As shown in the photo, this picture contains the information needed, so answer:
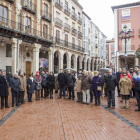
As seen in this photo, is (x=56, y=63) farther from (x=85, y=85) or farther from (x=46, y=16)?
(x=85, y=85)

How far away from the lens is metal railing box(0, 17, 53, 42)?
18.0 m

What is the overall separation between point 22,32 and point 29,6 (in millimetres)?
4358

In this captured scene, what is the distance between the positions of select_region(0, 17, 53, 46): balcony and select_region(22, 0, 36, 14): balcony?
2200 mm

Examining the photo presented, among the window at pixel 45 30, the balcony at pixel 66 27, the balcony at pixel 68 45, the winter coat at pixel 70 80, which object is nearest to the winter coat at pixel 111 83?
the winter coat at pixel 70 80

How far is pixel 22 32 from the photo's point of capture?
782 inches

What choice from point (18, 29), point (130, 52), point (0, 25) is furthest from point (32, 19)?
point (130, 52)

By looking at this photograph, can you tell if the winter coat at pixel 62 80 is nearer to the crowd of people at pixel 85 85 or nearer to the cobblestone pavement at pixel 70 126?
the crowd of people at pixel 85 85

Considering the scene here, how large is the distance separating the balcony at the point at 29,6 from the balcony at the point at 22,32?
220 centimetres

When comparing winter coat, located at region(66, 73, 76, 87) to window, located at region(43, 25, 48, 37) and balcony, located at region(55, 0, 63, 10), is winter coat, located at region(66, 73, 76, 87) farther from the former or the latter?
balcony, located at region(55, 0, 63, 10)

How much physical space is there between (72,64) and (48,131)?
30.4 meters

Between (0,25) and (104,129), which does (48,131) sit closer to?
(104,129)

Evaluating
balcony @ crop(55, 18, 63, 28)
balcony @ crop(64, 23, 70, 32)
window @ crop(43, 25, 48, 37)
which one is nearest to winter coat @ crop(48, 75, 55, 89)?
window @ crop(43, 25, 48, 37)

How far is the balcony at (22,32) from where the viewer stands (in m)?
17.8

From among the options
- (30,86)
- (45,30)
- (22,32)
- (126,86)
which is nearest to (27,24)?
(22,32)
